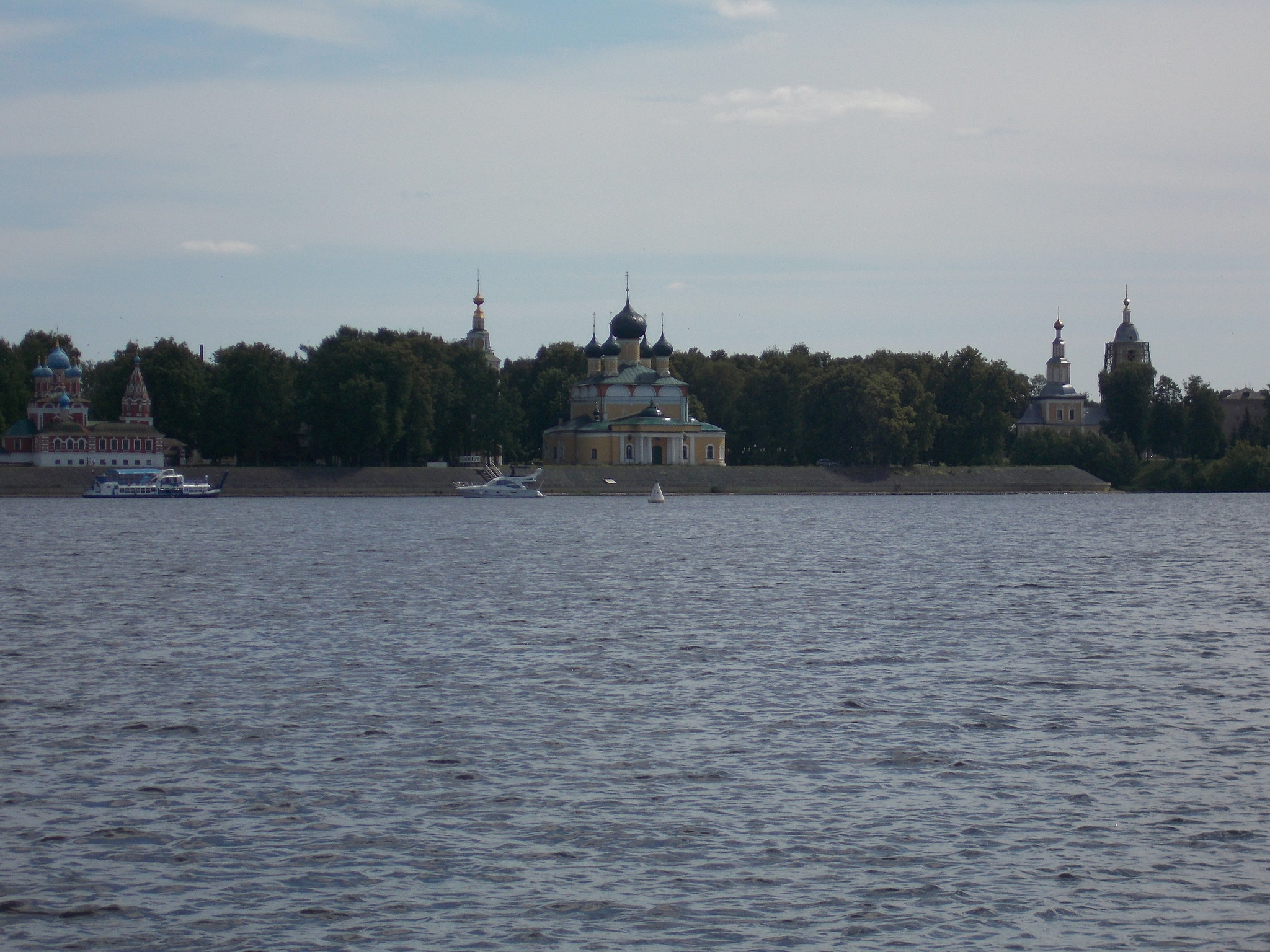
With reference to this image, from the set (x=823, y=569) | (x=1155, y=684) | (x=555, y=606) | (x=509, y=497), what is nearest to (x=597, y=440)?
(x=509, y=497)

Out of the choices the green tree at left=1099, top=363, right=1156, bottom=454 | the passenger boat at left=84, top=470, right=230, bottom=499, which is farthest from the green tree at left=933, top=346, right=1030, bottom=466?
the passenger boat at left=84, top=470, right=230, bottom=499

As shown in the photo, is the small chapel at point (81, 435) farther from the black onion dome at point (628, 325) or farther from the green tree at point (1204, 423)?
the green tree at point (1204, 423)

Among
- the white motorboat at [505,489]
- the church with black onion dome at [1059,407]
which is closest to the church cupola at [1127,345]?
the church with black onion dome at [1059,407]

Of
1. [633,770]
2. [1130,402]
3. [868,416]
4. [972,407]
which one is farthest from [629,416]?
[633,770]

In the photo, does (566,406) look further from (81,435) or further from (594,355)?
(81,435)

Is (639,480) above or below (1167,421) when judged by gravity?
below

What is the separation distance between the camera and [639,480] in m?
120

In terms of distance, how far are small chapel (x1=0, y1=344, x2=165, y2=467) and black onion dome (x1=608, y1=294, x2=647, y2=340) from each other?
3765 cm

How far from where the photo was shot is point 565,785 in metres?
16.5

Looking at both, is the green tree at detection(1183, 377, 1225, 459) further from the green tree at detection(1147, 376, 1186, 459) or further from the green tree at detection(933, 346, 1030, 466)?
the green tree at detection(933, 346, 1030, 466)

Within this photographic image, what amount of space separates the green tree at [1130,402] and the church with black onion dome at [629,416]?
36.0 metres

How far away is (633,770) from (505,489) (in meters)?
94.7

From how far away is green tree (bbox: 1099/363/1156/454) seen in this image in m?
139

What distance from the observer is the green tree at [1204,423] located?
135 metres
